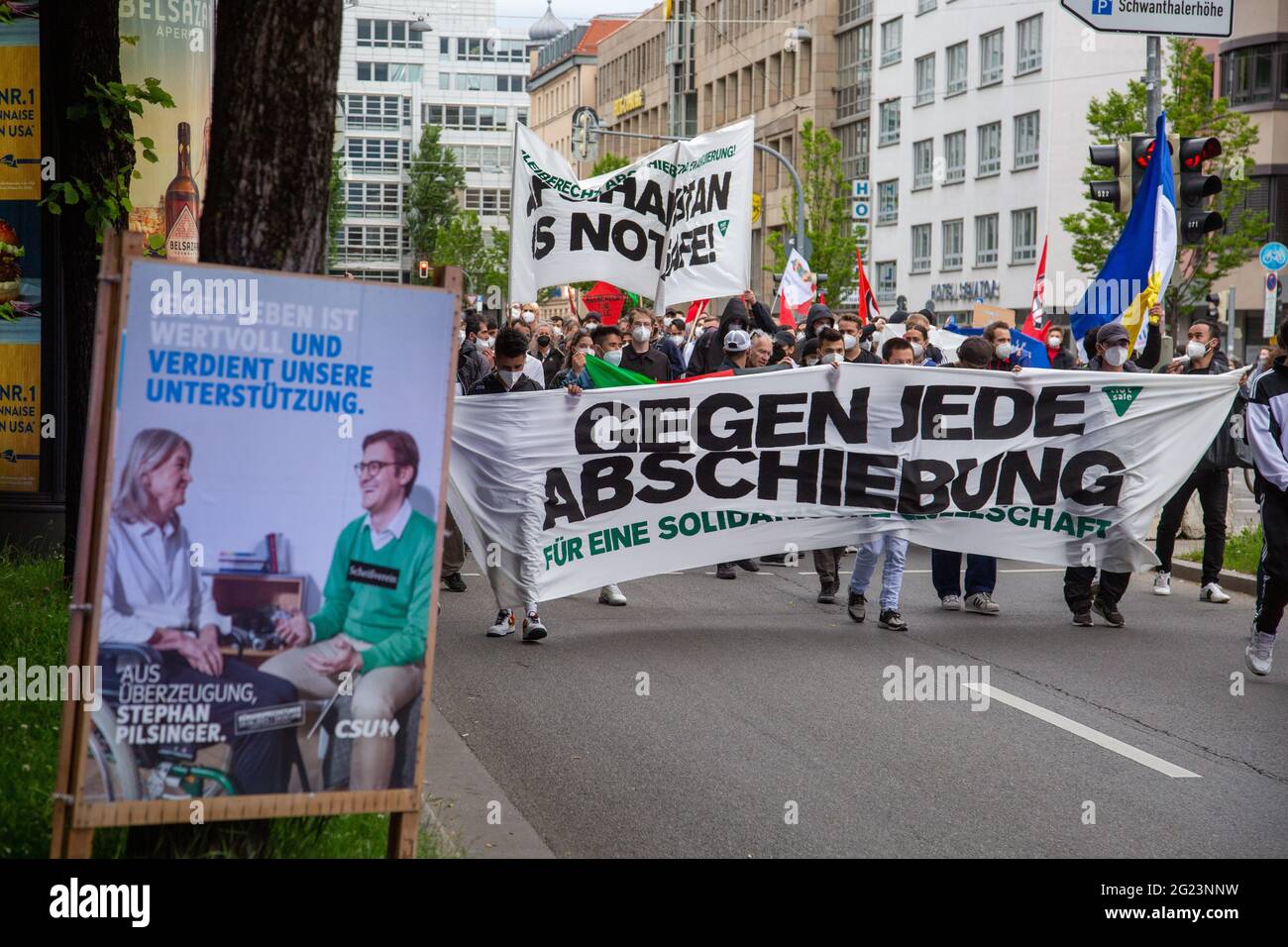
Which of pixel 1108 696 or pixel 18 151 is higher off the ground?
pixel 18 151

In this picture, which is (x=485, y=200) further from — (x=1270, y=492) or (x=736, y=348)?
(x=1270, y=492)

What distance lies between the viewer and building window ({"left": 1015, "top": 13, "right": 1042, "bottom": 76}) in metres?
57.2

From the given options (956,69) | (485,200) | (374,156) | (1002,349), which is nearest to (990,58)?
(956,69)

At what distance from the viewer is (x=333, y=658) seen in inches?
188

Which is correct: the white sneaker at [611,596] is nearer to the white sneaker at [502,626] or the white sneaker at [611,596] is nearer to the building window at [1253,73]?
the white sneaker at [502,626]

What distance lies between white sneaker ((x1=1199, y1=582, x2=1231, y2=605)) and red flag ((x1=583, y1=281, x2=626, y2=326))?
14409 millimetres

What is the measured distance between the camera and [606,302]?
29.8m

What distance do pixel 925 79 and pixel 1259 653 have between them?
5829cm

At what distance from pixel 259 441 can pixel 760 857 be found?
2522 mm

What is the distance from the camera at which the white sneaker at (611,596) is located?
42.5ft

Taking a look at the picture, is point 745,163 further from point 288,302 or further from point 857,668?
point 288,302

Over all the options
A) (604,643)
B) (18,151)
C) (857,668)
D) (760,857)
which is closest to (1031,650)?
(857,668)

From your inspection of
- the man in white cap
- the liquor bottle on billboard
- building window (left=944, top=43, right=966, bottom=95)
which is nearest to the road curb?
the man in white cap

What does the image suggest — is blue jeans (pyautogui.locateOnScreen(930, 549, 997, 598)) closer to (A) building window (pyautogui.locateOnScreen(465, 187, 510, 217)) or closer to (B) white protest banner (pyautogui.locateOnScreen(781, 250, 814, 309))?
(B) white protest banner (pyautogui.locateOnScreen(781, 250, 814, 309))
